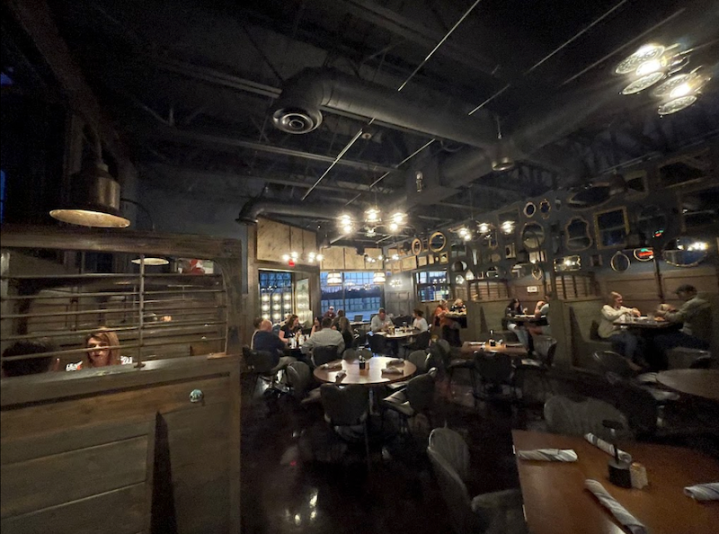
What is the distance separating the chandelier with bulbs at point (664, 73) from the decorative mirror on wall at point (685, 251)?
176 inches

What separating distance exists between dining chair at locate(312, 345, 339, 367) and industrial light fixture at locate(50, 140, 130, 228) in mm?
→ 3610

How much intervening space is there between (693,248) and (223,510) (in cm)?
836

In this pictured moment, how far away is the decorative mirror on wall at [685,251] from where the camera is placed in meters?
5.47

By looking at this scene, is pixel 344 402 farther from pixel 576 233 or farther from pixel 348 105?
pixel 576 233

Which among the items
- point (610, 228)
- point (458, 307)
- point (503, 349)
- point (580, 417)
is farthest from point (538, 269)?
point (580, 417)

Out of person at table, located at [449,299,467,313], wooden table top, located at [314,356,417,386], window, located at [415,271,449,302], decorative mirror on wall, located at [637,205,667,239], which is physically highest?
decorative mirror on wall, located at [637,205,667,239]

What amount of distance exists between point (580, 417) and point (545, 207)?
659 cm

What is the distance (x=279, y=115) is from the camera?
328cm

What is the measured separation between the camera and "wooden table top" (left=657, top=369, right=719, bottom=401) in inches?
98.6

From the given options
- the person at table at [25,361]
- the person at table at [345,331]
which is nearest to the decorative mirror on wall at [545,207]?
the person at table at [345,331]

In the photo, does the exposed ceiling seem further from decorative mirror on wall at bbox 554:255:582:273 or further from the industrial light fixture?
decorative mirror on wall at bbox 554:255:582:273

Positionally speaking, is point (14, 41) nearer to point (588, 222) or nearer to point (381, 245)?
point (588, 222)

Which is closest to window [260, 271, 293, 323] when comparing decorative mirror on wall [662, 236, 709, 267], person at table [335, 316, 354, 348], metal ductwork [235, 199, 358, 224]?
metal ductwork [235, 199, 358, 224]

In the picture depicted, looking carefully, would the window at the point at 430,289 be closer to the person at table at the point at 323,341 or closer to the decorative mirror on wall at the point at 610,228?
the decorative mirror on wall at the point at 610,228
